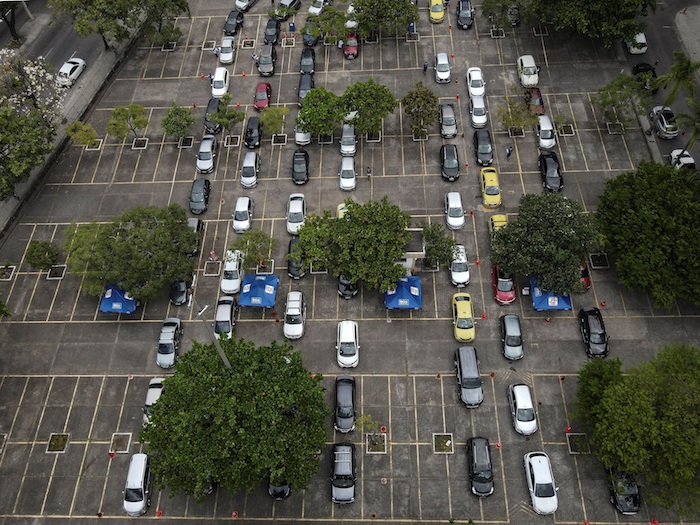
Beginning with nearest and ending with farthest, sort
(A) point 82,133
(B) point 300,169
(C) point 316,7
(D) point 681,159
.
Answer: (D) point 681,159, (B) point 300,169, (A) point 82,133, (C) point 316,7

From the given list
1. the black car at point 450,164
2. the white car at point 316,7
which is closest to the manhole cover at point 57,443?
the black car at point 450,164

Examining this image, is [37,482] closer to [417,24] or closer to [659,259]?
[659,259]

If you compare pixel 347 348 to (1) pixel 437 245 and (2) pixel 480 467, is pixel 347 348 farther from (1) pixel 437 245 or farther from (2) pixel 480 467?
(2) pixel 480 467

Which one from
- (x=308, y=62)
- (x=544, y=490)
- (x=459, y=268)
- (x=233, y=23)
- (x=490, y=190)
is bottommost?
(x=544, y=490)

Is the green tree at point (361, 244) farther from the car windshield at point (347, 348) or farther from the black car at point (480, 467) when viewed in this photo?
the black car at point (480, 467)

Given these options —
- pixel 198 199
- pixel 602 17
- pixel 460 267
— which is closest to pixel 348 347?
pixel 460 267

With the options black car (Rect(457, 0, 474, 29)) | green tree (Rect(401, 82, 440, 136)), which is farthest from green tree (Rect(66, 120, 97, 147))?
black car (Rect(457, 0, 474, 29))
